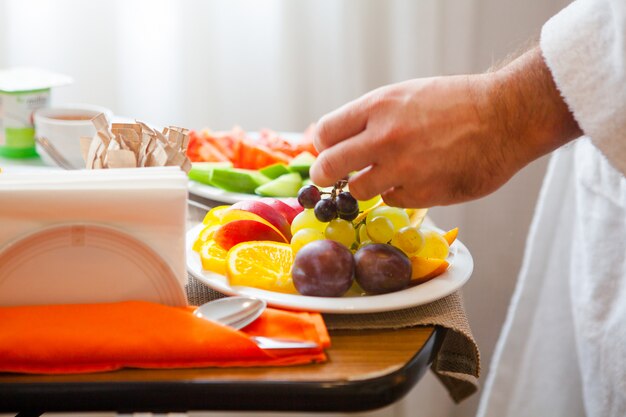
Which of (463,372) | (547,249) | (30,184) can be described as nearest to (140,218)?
(30,184)

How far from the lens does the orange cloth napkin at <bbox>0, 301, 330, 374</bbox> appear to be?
25.5 inches

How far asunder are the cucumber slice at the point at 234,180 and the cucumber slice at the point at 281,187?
19 mm

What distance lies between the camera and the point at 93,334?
2.19ft

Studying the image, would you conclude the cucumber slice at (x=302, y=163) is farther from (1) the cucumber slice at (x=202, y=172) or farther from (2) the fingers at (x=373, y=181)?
(2) the fingers at (x=373, y=181)

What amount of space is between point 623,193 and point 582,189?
0.13 meters

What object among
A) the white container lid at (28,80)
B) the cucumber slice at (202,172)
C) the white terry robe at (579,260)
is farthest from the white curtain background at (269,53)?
the cucumber slice at (202,172)

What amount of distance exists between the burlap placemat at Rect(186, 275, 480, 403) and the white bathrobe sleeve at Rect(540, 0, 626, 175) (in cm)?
22

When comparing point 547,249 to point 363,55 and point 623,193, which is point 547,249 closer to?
point 623,193

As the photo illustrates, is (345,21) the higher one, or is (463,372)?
(345,21)

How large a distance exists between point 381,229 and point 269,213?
0.14 m

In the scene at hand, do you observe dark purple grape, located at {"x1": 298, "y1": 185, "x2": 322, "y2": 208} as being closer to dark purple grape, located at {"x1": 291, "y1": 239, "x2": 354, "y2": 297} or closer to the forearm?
dark purple grape, located at {"x1": 291, "y1": 239, "x2": 354, "y2": 297}

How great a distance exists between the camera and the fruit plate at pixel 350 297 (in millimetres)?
734

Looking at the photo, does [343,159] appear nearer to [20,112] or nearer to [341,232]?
[341,232]

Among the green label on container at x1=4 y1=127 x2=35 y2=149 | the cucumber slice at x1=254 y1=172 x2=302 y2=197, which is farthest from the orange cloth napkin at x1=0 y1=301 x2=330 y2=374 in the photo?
the green label on container at x1=4 y1=127 x2=35 y2=149
